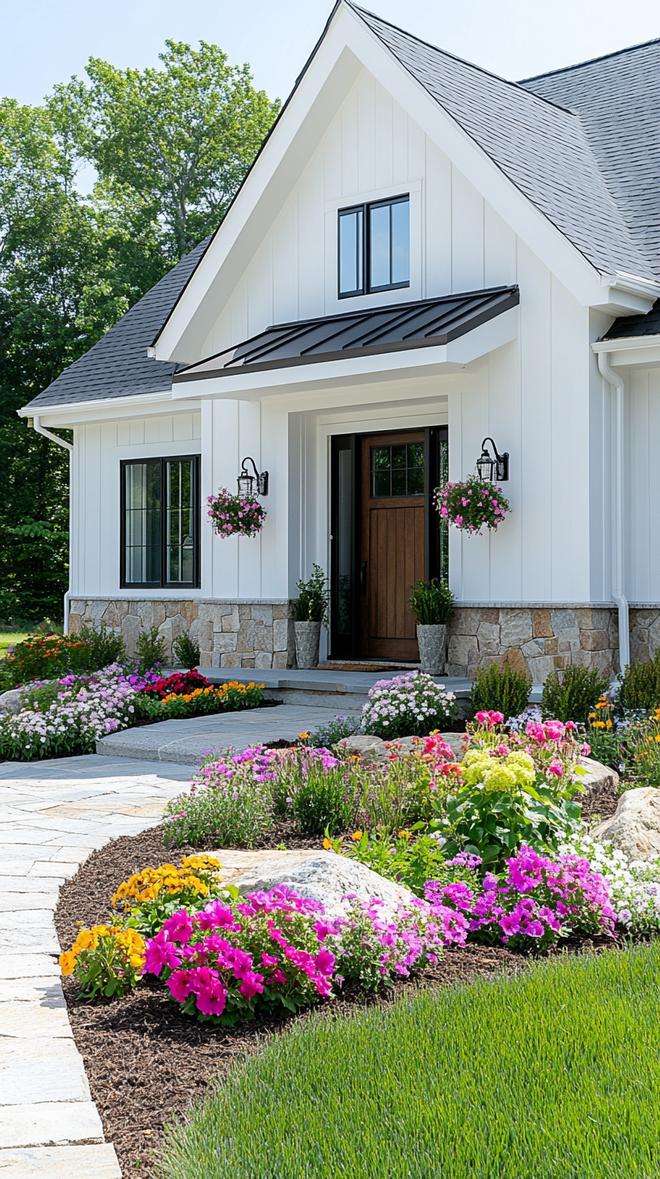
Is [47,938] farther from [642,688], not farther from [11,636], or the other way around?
[11,636]

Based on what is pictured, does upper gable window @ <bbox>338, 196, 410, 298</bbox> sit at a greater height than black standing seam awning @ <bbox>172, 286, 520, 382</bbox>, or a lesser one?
greater

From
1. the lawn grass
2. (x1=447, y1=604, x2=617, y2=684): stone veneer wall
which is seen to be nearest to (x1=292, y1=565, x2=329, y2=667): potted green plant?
(x1=447, y1=604, x2=617, y2=684): stone veneer wall

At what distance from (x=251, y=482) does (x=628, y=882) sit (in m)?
8.90

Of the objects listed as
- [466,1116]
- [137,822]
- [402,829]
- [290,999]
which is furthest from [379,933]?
[137,822]

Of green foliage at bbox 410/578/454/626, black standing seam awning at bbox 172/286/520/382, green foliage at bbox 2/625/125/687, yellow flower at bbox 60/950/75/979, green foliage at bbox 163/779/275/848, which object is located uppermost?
black standing seam awning at bbox 172/286/520/382

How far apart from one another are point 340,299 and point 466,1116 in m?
10.8

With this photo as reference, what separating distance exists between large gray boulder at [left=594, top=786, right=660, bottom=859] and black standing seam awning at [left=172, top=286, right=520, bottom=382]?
17.9ft

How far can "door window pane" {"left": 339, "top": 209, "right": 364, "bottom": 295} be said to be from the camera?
12703 millimetres

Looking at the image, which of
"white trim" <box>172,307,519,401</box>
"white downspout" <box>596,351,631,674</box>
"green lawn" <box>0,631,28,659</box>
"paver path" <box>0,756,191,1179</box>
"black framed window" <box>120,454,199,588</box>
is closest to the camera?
"paver path" <box>0,756,191,1179</box>

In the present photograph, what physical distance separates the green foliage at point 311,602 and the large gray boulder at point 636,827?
23.3 feet

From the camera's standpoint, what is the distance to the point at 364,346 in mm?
10992

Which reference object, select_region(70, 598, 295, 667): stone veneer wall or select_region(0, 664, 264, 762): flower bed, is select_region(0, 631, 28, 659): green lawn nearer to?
select_region(70, 598, 295, 667): stone veneer wall

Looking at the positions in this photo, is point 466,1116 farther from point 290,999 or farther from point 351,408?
point 351,408

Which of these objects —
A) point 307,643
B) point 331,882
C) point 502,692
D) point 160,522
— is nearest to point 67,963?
point 331,882
